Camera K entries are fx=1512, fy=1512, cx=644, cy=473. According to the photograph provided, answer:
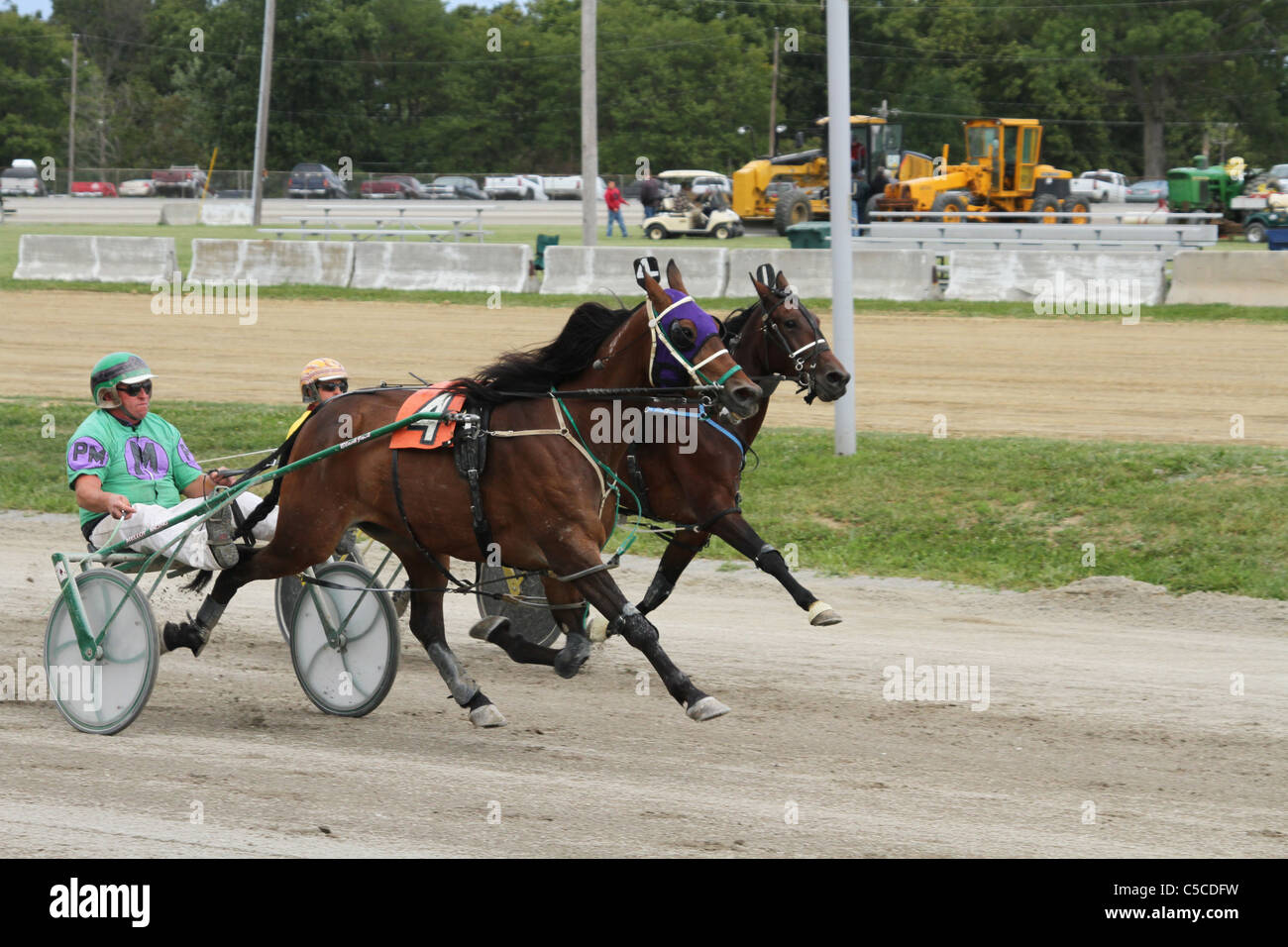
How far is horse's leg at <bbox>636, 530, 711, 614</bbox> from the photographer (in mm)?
7754

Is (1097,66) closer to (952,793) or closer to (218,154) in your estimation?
(218,154)

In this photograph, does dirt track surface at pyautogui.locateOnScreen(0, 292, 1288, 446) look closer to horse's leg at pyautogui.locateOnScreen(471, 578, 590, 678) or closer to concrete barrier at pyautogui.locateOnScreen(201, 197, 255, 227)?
horse's leg at pyautogui.locateOnScreen(471, 578, 590, 678)

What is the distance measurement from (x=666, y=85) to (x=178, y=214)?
3042cm

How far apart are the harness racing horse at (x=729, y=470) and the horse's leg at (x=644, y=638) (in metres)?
0.74

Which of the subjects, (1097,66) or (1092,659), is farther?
(1097,66)

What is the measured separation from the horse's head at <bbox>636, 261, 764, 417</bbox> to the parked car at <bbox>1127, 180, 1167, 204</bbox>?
5218cm

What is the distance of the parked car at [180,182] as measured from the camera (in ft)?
209

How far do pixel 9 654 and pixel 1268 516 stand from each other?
7.40 metres

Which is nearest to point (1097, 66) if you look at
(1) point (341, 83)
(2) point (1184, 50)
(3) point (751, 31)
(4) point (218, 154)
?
(2) point (1184, 50)

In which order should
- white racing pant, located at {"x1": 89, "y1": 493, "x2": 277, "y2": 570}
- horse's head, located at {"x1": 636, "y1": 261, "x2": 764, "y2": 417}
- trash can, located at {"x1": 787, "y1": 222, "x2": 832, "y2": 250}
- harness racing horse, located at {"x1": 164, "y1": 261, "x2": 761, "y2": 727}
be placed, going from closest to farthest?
horse's head, located at {"x1": 636, "y1": 261, "x2": 764, "y2": 417} < harness racing horse, located at {"x1": 164, "y1": 261, "x2": 761, "y2": 727} < white racing pant, located at {"x1": 89, "y1": 493, "x2": 277, "y2": 570} < trash can, located at {"x1": 787, "y1": 222, "x2": 832, "y2": 250}

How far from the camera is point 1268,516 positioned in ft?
31.0

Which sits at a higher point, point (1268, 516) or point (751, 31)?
point (751, 31)

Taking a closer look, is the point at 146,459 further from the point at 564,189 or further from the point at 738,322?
the point at 564,189

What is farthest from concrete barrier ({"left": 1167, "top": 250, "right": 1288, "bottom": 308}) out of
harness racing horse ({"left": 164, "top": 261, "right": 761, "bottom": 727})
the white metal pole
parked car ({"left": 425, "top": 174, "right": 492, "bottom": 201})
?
parked car ({"left": 425, "top": 174, "right": 492, "bottom": 201})
